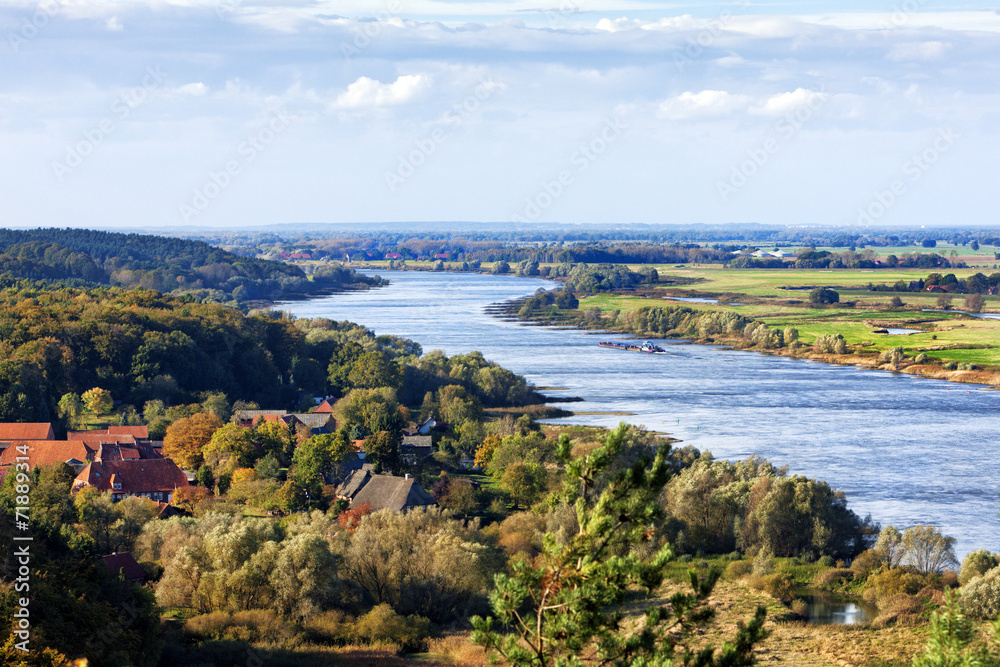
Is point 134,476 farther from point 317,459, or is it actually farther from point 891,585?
point 891,585

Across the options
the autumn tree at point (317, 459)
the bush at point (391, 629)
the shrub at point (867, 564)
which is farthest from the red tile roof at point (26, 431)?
the shrub at point (867, 564)

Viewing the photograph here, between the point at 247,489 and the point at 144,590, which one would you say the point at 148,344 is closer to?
the point at 247,489

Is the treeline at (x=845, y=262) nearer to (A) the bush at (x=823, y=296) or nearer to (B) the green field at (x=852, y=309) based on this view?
(B) the green field at (x=852, y=309)

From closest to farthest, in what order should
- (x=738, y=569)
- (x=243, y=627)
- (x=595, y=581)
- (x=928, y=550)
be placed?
1. (x=595, y=581)
2. (x=243, y=627)
3. (x=928, y=550)
4. (x=738, y=569)

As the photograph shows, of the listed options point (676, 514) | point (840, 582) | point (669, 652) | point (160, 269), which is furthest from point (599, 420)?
point (160, 269)

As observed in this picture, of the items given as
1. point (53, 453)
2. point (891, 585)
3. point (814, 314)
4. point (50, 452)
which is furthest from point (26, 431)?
point (814, 314)
